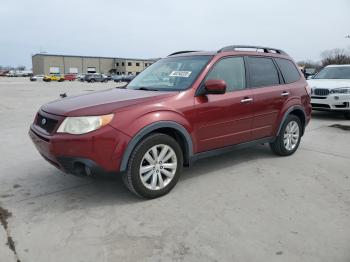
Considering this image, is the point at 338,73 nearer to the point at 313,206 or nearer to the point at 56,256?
the point at 313,206

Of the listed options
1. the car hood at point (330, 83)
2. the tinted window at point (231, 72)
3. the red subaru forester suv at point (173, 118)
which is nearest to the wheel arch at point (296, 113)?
the red subaru forester suv at point (173, 118)

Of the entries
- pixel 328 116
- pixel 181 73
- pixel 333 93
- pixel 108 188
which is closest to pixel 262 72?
pixel 181 73

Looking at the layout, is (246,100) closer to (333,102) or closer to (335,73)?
(333,102)

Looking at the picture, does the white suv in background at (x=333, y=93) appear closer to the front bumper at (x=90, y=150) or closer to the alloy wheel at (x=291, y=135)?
the alloy wheel at (x=291, y=135)

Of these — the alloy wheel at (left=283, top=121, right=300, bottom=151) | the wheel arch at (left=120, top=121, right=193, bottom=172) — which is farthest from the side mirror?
the alloy wheel at (left=283, top=121, right=300, bottom=151)

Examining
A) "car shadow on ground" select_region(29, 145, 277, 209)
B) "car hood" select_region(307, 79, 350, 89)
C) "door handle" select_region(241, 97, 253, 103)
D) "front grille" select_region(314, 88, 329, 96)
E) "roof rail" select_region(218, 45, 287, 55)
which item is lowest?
"car shadow on ground" select_region(29, 145, 277, 209)

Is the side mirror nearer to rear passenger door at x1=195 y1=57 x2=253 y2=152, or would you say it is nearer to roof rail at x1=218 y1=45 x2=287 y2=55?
rear passenger door at x1=195 y1=57 x2=253 y2=152

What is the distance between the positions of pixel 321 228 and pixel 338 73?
8.75 meters

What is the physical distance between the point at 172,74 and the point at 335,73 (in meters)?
8.08

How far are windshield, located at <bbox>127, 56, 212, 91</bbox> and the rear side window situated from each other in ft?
5.20

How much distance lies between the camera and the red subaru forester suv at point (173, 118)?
3.34 metres

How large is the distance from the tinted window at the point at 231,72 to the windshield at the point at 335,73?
7009mm

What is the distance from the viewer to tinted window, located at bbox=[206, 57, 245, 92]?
14.1ft

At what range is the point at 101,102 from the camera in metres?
3.63
